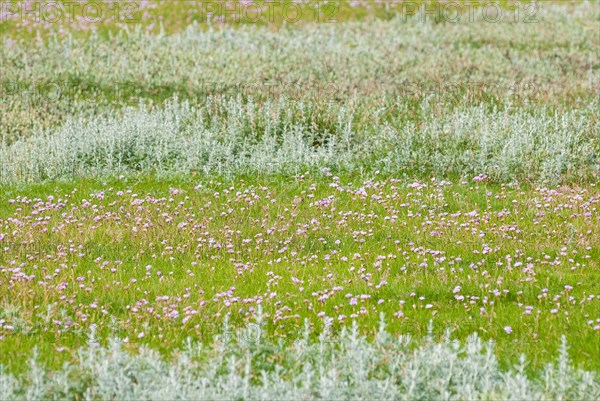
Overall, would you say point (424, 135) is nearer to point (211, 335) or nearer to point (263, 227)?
point (263, 227)

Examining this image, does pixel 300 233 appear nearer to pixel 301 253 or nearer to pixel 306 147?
pixel 301 253

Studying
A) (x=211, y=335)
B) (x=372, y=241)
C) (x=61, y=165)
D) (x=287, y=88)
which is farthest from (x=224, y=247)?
(x=287, y=88)

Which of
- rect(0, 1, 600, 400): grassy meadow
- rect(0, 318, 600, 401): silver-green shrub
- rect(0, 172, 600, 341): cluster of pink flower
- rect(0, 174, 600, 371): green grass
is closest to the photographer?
rect(0, 318, 600, 401): silver-green shrub

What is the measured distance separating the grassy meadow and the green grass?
3 centimetres

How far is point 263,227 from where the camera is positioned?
10391mm

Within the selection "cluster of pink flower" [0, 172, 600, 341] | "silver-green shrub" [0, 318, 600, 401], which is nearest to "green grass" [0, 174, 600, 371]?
"cluster of pink flower" [0, 172, 600, 341]

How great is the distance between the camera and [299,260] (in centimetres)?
941

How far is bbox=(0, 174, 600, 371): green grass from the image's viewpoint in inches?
300

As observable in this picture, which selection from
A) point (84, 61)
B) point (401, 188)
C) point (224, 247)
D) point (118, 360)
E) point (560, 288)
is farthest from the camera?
point (84, 61)

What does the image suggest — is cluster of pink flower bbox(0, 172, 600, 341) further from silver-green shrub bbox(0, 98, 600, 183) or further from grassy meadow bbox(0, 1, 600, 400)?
silver-green shrub bbox(0, 98, 600, 183)

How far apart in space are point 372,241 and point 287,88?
8469 millimetres

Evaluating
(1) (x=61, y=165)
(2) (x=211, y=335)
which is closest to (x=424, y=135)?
(1) (x=61, y=165)

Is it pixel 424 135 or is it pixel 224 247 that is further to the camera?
pixel 424 135

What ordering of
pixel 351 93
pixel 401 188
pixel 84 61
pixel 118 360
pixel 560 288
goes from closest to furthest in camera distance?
pixel 118 360
pixel 560 288
pixel 401 188
pixel 351 93
pixel 84 61
